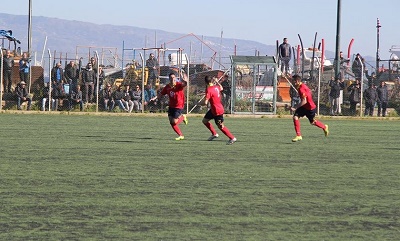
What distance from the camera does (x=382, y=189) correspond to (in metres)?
11.8

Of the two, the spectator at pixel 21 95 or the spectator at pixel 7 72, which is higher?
the spectator at pixel 7 72

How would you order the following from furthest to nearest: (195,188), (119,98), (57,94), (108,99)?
(108,99) → (119,98) → (57,94) → (195,188)

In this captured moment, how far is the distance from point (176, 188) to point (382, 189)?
8.28ft

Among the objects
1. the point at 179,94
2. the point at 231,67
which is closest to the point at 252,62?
the point at 231,67

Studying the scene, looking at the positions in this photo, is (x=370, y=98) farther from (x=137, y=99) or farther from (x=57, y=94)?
(x=57, y=94)

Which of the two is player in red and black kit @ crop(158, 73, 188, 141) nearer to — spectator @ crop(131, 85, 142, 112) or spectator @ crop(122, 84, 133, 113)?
spectator @ crop(122, 84, 133, 113)

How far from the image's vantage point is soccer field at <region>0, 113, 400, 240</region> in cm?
872

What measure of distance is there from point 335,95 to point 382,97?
170 cm

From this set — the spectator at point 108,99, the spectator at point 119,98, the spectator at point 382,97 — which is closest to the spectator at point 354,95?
the spectator at point 382,97

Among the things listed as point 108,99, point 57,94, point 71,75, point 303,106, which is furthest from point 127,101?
point 303,106

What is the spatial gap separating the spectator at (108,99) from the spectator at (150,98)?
1.20 meters

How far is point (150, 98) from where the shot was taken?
34406mm

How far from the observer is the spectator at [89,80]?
110 feet

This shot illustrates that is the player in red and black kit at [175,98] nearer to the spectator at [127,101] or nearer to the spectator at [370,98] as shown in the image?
the spectator at [127,101]
